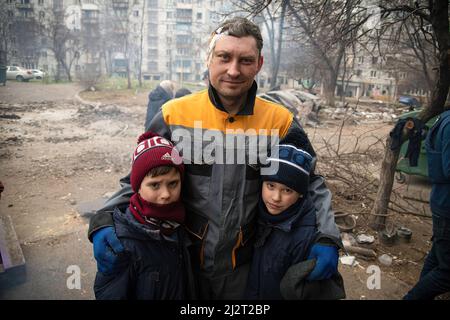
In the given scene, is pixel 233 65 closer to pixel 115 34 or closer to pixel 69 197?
pixel 69 197

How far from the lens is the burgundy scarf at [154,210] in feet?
5.17

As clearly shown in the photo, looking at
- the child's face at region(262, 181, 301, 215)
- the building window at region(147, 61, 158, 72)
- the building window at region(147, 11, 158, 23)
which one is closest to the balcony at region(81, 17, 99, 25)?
the building window at region(147, 11, 158, 23)

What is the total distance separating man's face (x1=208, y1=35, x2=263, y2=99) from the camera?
1.57 metres

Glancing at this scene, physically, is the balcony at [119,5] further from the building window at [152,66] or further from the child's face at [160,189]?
the child's face at [160,189]

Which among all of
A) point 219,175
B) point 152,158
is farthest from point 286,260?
point 152,158

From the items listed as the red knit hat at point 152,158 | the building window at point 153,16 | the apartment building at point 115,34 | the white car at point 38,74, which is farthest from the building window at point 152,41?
the red knit hat at point 152,158

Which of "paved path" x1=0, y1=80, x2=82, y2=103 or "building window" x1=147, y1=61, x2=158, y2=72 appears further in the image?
"building window" x1=147, y1=61, x2=158, y2=72

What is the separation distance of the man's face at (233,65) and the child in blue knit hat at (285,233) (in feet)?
1.43

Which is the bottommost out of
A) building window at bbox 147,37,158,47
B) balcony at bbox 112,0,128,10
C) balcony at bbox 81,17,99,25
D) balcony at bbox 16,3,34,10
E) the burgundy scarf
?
the burgundy scarf

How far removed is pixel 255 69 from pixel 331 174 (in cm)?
480

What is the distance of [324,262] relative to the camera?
154cm

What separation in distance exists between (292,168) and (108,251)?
3.45 ft

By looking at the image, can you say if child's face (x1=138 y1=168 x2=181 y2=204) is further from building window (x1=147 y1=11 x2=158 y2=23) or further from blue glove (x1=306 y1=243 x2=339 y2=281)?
building window (x1=147 y1=11 x2=158 y2=23)
